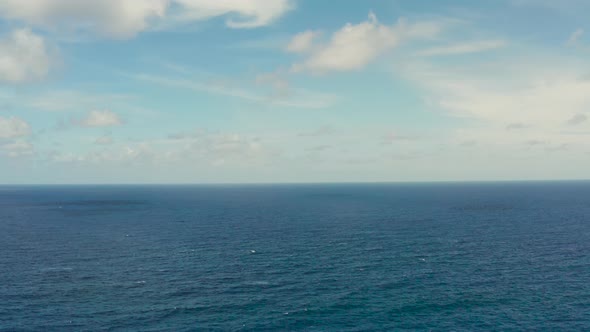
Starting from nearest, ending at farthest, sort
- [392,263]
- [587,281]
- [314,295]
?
1. [314,295]
2. [587,281]
3. [392,263]

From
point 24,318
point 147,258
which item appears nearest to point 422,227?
point 147,258

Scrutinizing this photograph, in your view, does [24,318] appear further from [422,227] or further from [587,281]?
[422,227]

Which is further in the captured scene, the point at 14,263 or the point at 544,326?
the point at 14,263

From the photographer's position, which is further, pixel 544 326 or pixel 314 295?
pixel 314 295

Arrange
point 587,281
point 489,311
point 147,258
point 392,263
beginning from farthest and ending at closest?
point 147,258
point 392,263
point 587,281
point 489,311

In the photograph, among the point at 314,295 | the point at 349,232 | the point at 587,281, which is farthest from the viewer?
the point at 349,232

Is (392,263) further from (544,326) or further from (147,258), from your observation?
(147,258)

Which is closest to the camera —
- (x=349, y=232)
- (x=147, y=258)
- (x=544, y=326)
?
(x=544, y=326)

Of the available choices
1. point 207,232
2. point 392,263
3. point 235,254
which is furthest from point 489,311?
point 207,232

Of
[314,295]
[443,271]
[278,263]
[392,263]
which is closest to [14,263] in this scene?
[278,263]
